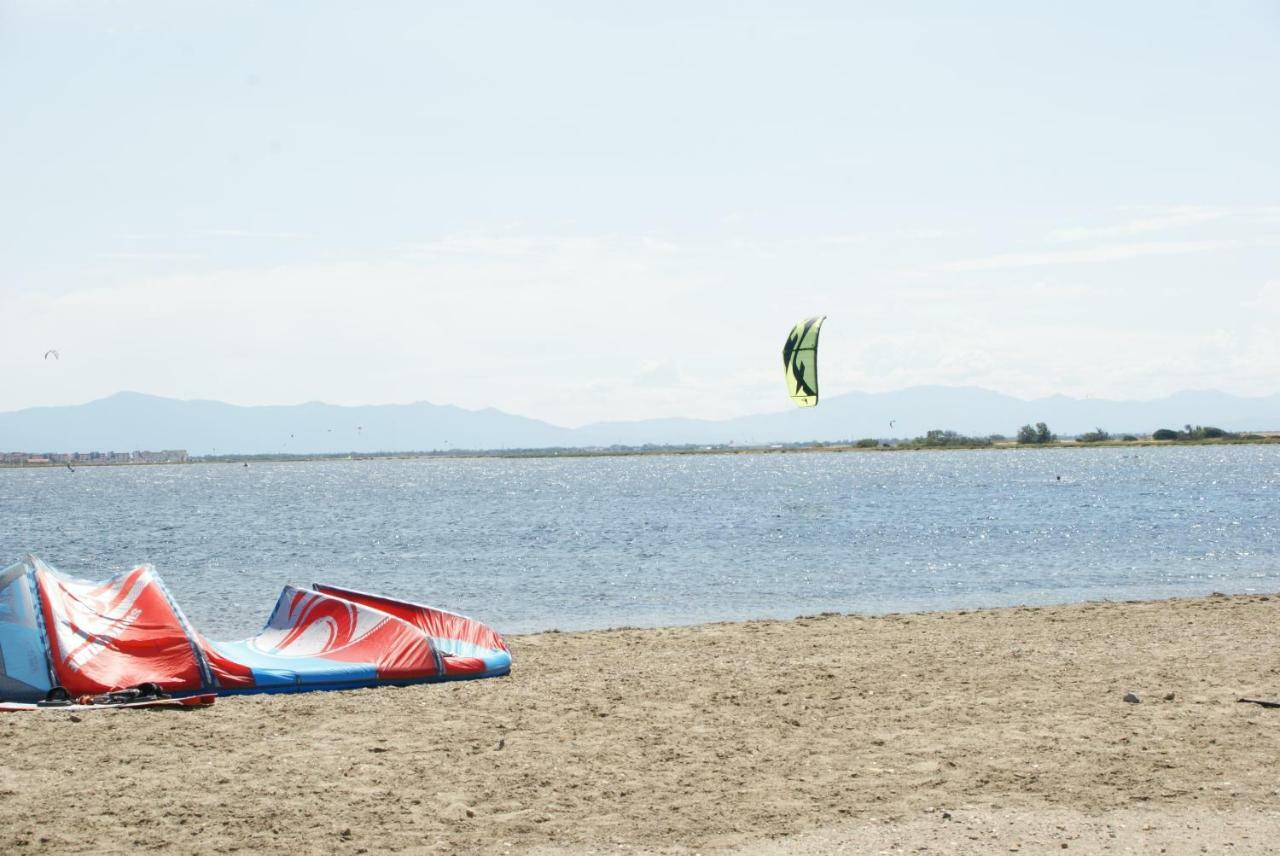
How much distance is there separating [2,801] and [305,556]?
27444 millimetres

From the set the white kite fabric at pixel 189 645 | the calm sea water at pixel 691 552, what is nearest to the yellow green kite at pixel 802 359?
the calm sea water at pixel 691 552

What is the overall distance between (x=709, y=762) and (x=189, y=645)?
5.54 m

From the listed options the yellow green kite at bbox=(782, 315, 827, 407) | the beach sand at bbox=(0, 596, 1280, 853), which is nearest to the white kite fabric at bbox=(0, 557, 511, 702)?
the beach sand at bbox=(0, 596, 1280, 853)

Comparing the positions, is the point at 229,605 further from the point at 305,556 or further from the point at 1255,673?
the point at 1255,673

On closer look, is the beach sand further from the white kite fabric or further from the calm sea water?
the calm sea water

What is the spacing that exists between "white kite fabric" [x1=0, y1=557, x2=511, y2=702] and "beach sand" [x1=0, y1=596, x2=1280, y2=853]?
0.44 m

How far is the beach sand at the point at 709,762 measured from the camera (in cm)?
661

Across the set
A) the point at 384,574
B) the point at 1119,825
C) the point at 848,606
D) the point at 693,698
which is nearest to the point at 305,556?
the point at 384,574

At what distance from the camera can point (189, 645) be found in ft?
36.3

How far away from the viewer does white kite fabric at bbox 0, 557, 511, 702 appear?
1053 cm

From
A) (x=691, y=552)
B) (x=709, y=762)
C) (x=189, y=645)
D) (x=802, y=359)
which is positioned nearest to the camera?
(x=709, y=762)

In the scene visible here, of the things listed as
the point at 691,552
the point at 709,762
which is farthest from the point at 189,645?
the point at 691,552

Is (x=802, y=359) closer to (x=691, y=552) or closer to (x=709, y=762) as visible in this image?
(x=709, y=762)

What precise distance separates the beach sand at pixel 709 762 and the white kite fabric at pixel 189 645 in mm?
442
